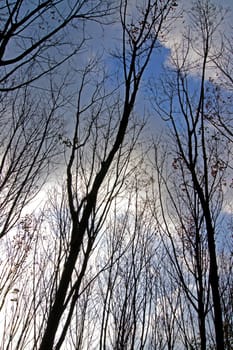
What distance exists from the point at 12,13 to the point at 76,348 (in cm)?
997

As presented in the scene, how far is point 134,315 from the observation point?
8.91 metres

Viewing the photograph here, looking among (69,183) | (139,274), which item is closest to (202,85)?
(69,183)

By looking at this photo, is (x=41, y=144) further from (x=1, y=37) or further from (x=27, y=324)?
(x=27, y=324)

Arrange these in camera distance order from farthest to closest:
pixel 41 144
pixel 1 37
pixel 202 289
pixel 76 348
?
pixel 76 348, pixel 41 144, pixel 202 289, pixel 1 37

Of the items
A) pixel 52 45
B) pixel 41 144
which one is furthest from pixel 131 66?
pixel 41 144

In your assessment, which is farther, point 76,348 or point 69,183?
point 76,348

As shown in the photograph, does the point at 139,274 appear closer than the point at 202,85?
No

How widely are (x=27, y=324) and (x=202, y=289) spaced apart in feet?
18.1

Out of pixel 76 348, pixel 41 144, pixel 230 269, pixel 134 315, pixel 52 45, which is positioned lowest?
pixel 76 348

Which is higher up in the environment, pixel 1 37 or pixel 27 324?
pixel 1 37

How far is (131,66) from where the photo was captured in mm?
4355

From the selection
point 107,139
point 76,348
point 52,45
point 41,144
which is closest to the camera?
point 52,45

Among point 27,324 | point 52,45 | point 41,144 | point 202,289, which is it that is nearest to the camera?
point 52,45

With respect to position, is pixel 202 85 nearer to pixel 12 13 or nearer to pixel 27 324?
pixel 12 13
